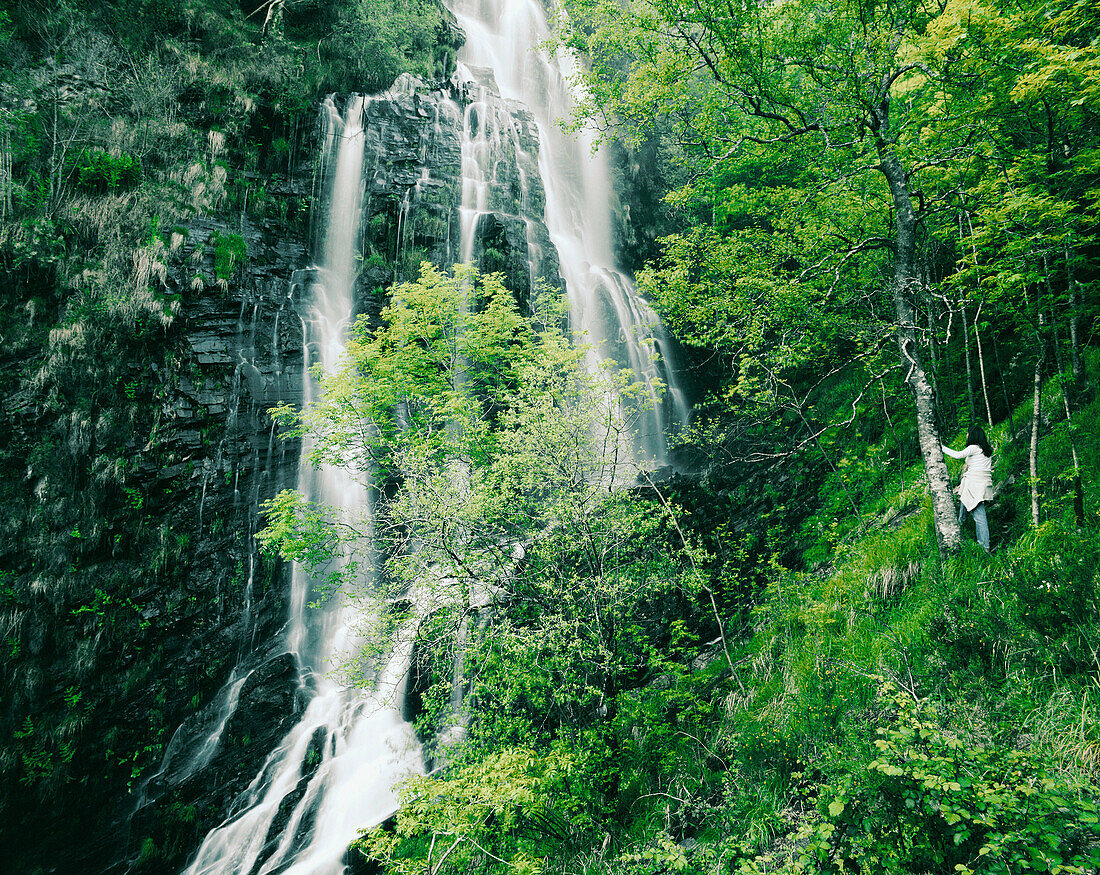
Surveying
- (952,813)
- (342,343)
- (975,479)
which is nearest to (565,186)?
(342,343)

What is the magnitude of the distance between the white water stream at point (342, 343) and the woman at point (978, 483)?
3863mm

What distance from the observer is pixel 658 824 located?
5.25 metres

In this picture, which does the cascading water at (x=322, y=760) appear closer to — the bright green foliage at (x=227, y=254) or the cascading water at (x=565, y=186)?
the bright green foliage at (x=227, y=254)

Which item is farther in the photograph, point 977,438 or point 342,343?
point 342,343

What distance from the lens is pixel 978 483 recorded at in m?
5.09

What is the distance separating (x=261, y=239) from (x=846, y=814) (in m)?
17.2

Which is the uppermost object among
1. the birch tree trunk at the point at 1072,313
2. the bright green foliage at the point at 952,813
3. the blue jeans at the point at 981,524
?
the birch tree trunk at the point at 1072,313

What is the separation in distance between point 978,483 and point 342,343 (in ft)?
46.7

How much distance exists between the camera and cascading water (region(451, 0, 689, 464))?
1653 cm

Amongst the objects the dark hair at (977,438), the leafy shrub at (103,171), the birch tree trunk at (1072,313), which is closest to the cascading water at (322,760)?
the leafy shrub at (103,171)

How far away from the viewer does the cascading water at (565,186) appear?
16531 mm

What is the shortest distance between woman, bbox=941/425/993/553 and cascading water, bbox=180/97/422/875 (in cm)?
725

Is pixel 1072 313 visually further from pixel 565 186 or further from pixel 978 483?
pixel 565 186

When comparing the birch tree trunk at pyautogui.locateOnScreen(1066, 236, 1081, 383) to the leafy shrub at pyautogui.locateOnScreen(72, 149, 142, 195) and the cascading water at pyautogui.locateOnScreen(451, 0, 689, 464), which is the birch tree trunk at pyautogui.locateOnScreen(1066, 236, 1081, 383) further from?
the leafy shrub at pyautogui.locateOnScreen(72, 149, 142, 195)
